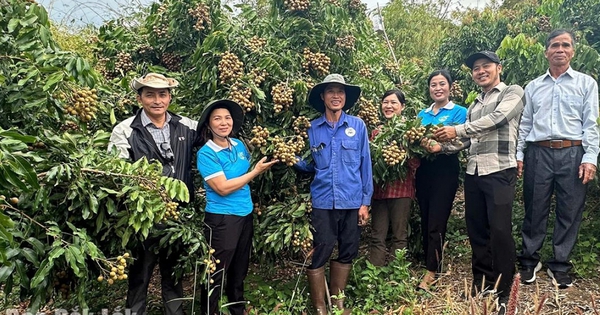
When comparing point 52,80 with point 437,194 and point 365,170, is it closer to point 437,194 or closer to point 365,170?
point 365,170

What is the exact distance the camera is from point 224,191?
2814 millimetres

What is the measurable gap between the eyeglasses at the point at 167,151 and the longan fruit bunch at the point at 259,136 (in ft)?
1.90

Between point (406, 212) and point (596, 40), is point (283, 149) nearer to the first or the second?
point (406, 212)

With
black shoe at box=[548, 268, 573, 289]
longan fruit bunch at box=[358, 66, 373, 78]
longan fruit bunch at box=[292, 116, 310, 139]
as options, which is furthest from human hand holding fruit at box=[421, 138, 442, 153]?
black shoe at box=[548, 268, 573, 289]

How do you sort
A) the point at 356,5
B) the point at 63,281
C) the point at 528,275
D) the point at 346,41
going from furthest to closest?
the point at 356,5
the point at 346,41
the point at 528,275
the point at 63,281

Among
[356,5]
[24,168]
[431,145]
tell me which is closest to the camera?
[24,168]

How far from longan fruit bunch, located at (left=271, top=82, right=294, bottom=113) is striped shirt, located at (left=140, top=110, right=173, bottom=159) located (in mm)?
810

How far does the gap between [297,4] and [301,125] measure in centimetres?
102

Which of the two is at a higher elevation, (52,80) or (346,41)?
(346,41)

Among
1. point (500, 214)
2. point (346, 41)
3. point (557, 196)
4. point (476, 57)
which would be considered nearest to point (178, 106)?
point (346, 41)

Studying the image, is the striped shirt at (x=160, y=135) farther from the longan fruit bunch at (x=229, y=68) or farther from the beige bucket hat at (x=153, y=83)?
the longan fruit bunch at (x=229, y=68)

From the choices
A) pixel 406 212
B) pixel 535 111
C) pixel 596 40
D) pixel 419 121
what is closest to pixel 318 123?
pixel 419 121

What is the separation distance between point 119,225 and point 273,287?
1636 millimetres

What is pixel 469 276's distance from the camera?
3.67 meters
